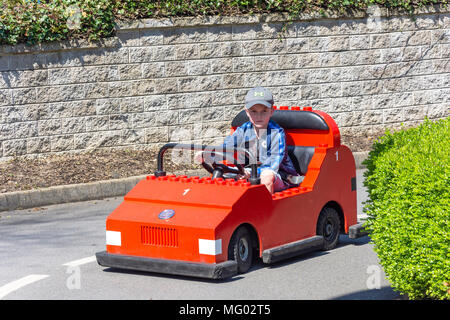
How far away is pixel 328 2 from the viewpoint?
16.1 meters

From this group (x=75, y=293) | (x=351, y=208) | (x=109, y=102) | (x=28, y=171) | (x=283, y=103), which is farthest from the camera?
(x=283, y=103)

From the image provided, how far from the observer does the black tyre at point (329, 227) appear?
338 inches

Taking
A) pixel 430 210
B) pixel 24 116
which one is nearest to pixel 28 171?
pixel 24 116

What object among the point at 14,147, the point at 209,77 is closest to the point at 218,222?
the point at 14,147

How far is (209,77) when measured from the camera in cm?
1480

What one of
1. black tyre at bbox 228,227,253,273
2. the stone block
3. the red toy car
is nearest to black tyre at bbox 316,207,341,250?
the red toy car

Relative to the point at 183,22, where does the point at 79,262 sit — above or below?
below

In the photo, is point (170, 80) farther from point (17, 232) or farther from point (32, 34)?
point (17, 232)

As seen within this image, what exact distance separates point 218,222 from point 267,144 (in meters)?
1.52

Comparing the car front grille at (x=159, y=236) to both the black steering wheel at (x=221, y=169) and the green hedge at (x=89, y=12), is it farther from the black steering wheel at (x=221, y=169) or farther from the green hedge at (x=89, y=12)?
the green hedge at (x=89, y=12)

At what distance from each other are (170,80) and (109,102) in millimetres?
1167

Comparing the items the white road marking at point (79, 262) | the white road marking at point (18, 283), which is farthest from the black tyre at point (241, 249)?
the white road marking at point (18, 283)

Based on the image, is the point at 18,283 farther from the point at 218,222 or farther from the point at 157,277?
the point at 218,222

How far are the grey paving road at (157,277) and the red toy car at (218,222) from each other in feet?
0.48
